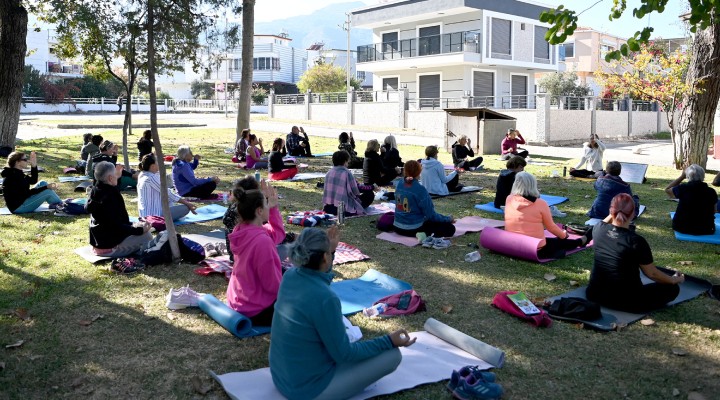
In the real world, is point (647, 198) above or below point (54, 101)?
below

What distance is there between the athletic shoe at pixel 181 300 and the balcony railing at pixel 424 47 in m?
35.0

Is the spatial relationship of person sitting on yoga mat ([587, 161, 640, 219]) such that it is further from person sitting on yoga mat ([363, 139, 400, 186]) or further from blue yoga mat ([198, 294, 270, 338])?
blue yoga mat ([198, 294, 270, 338])

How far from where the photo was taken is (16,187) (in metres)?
10.6

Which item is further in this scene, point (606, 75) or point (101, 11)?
point (606, 75)

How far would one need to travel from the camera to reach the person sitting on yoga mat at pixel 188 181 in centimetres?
1210

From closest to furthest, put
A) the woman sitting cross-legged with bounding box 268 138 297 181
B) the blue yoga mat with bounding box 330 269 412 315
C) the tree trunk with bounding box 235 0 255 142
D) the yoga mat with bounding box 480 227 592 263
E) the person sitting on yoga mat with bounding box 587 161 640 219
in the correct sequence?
the blue yoga mat with bounding box 330 269 412 315 < the yoga mat with bounding box 480 227 592 263 < the person sitting on yoga mat with bounding box 587 161 640 219 < the woman sitting cross-legged with bounding box 268 138 297 181 < the tree trunk with bounding box 235 0 255 142

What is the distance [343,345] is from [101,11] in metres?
7.50

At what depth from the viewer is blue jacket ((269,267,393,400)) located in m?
4.00

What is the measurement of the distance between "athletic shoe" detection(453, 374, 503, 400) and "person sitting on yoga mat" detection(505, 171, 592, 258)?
12.3ft

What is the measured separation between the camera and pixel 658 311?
6238 mm

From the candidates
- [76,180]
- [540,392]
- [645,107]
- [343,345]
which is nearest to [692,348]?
[540,392]

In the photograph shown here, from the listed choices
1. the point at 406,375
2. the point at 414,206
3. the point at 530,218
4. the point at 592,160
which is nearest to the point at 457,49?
the point at 592,160

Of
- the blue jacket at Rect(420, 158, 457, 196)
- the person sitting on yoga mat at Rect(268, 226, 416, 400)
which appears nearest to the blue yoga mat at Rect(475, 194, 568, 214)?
the blue jacket at Rect(420, 158, 457, 196)

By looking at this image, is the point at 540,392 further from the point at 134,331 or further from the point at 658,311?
the point at 134,331
